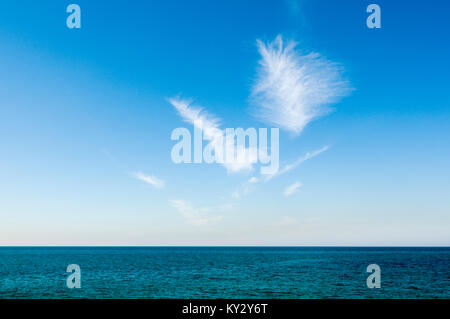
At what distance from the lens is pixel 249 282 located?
39.2 metres
